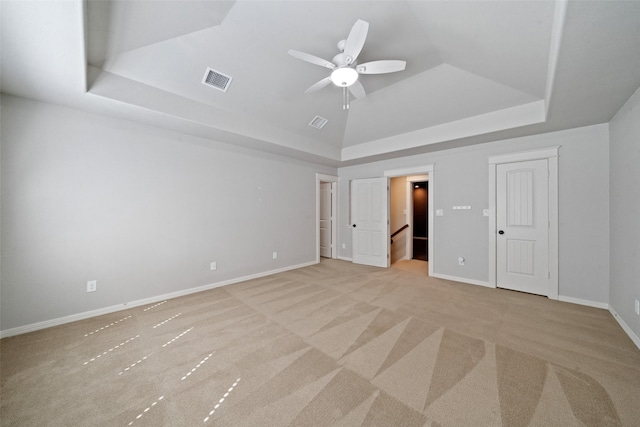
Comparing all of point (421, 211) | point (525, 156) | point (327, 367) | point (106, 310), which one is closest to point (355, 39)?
point (327, 367)

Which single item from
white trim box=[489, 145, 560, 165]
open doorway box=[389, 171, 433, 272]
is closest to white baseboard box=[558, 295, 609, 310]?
white trim box=[489, 145, 560, 165]

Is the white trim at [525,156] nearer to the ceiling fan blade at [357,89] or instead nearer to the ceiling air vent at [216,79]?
the ceiling fan blade at [357,89]

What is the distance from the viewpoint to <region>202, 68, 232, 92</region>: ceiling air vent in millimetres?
2830

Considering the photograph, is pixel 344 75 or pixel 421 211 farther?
pixel 421 211

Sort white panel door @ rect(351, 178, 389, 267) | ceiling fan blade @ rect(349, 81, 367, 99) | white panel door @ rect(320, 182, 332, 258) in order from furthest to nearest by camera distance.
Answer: white panel door @ rect(320, 182, 332, 258) → white panel door @ rect(351, 178, 389, 267) → ceiling fan blade @ rect(349, 81, 367, 99)

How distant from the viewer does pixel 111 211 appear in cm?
290

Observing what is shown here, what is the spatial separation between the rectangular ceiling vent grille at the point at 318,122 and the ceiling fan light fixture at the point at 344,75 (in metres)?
1.69

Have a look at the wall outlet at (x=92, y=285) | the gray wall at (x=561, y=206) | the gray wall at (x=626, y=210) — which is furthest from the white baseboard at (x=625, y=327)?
the wall outlet at (x=92, y=285)

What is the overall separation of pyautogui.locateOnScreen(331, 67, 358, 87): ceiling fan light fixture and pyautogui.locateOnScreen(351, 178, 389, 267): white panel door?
3.14m

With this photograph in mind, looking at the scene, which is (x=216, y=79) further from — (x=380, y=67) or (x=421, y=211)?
(x=421, y=211)

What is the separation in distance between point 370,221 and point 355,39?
4.00 meters

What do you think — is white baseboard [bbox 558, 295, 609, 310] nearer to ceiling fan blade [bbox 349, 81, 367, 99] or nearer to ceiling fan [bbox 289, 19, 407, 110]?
ceiling fan [bbox 289, 19, 407, 110]

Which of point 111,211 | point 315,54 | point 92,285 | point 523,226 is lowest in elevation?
point 92,285

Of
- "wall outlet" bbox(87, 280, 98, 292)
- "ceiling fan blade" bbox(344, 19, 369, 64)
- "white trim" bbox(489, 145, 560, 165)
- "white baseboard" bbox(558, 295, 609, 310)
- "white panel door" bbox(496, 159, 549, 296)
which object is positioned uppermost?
"ceiling fan blade" bbox(344, 19, 369, 64)
